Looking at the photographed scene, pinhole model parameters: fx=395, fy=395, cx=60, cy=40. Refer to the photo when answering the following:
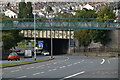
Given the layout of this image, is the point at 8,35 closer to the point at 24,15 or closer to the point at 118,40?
the point at 118,40

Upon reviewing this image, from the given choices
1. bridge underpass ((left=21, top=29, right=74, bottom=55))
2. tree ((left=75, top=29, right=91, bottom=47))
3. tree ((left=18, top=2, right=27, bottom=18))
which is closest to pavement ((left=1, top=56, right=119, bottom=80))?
bridge underpass ((left=21, top=29, right=74, bottom=55))

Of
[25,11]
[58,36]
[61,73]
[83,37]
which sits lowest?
[61,73]

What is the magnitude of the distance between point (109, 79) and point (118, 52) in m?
64.8

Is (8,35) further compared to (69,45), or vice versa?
(69,45)

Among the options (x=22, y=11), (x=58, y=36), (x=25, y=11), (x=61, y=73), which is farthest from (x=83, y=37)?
(x=61, y=73)

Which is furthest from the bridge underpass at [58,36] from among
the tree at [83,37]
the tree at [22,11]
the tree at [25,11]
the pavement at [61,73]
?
the pavement at [61,73]

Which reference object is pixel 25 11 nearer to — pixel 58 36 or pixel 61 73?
pixel 58 36

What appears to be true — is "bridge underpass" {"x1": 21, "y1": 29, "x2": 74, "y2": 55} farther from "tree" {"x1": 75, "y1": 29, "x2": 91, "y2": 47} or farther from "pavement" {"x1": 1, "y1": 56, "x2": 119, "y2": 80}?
"pavement" {"x1": 1, "y1": 56, "x2": 119, "y2": 80}

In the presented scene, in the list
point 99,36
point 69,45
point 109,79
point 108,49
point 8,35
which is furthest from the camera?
point 69,45

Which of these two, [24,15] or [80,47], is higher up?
Answer: [24,15]

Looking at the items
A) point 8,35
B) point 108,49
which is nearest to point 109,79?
point 8,35

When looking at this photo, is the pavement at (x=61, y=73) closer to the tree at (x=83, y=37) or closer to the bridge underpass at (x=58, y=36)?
the bridge underpass at (x=58, y=36)

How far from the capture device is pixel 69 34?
342ft

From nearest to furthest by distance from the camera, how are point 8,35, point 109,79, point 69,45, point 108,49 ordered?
point 109,79
point 8,35
point 108,49
point 69,45
